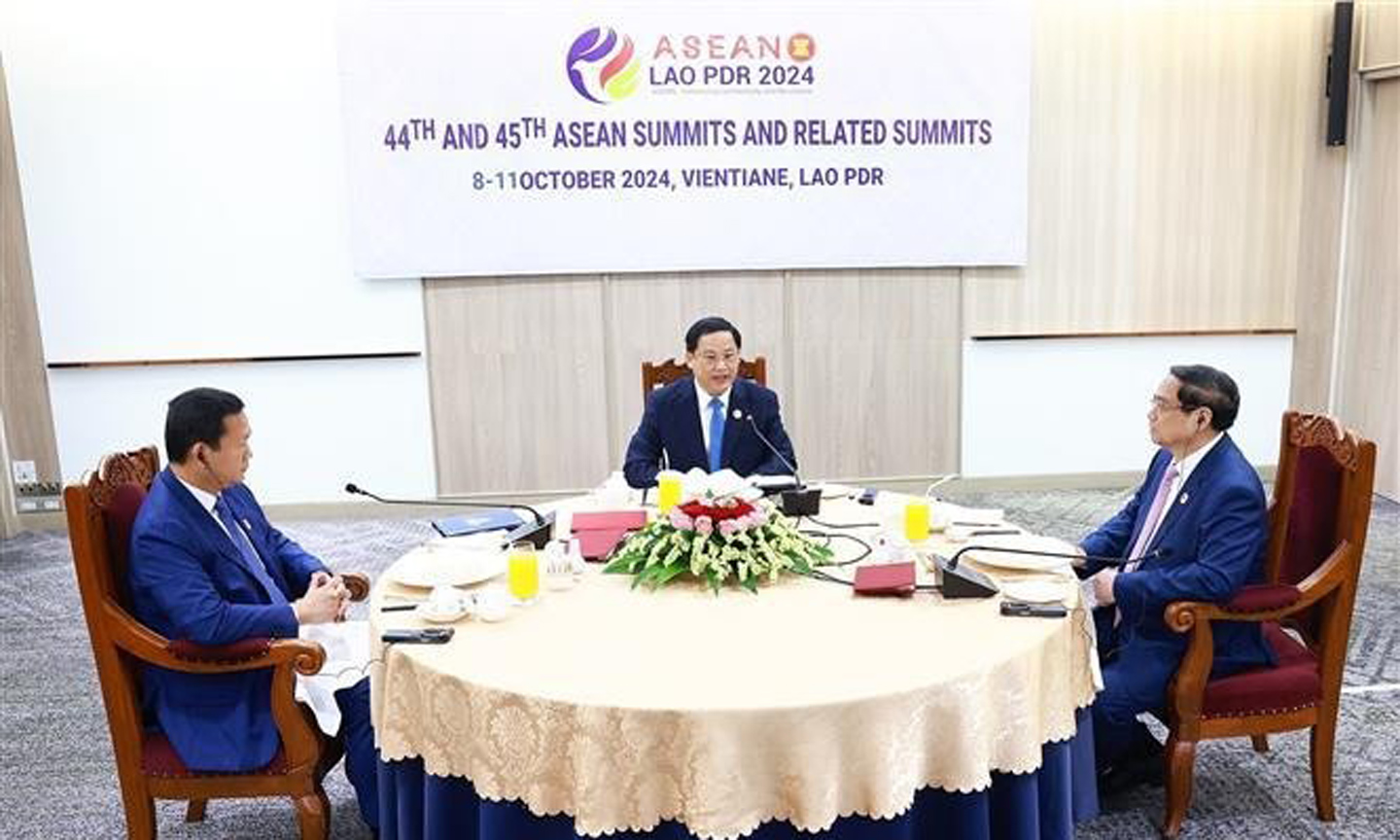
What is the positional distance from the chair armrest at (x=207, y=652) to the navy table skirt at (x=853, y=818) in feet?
0.94

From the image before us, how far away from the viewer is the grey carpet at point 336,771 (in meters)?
2.84

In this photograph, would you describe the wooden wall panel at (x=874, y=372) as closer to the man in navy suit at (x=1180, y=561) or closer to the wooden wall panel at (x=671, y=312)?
the wooden wall panel at (x=671, y=312)

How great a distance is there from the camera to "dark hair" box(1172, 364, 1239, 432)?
2719mm

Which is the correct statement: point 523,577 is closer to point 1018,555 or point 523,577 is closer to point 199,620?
point 199,620

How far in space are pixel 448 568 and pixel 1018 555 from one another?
1.33 m

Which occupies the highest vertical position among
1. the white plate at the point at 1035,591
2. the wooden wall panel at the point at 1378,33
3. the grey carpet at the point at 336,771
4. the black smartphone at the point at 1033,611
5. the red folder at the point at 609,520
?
the wooden wall panel at the point at 1378,33

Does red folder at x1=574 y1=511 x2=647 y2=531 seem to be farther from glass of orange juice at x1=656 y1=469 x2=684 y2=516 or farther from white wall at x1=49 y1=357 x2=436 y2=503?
white wall at x1=49 y1=357 x2=436 y2=503

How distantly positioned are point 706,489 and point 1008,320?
3.70 m

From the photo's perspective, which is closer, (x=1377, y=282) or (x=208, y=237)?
(x=208, y=237)

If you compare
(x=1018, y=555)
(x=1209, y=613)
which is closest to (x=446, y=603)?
(x=1018, y=555)

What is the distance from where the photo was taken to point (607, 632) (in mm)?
2254

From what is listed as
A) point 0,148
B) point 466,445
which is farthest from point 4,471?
point 466,445

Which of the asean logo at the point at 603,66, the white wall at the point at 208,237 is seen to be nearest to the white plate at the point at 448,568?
the white wall at the point at 208,237

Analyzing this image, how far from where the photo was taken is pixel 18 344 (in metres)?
5.55
